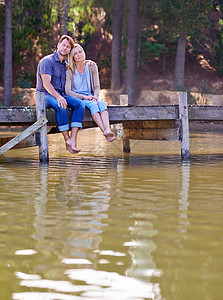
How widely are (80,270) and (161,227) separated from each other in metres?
1.12

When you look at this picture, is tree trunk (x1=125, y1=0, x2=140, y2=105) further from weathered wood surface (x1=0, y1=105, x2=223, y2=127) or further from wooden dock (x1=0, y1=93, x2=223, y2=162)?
weathered wood surface (x1=0, y1=105, x2=223, y2=127)

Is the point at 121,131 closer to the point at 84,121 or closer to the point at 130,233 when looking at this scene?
the point at 84,121

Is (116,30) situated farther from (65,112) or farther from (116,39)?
(65,112)

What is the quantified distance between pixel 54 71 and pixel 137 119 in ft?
5.57

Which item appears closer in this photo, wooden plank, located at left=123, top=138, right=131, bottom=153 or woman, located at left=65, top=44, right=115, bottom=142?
woman, located at left=65, top=44, right=115, bottom=142

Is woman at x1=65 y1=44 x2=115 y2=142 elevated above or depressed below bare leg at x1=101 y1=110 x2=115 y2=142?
above

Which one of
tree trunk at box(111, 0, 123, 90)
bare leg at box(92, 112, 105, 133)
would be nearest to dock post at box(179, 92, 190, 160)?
bare leg at box(92, 112, 105, 133)

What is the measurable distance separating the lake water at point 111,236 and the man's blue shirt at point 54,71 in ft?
7.11

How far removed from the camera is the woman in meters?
8.80

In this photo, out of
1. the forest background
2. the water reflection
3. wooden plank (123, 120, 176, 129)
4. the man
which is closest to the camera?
the water reflection

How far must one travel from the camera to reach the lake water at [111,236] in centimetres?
276

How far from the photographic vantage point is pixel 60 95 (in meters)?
8.69

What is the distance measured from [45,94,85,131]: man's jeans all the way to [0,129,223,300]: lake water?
161cm

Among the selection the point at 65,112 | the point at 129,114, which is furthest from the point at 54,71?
the point at 129,114
